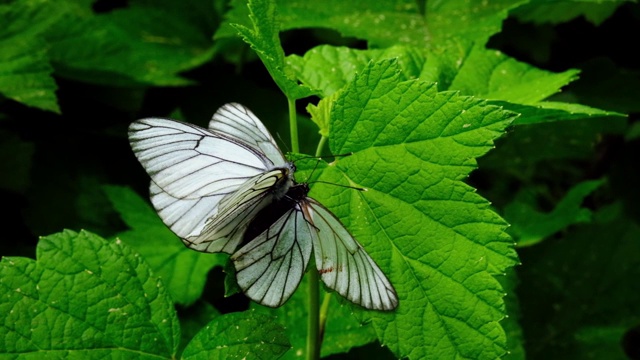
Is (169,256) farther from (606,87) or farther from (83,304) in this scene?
(606,87)

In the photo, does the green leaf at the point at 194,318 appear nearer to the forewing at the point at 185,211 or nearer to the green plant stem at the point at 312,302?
the green plant stem at the point at 312,302

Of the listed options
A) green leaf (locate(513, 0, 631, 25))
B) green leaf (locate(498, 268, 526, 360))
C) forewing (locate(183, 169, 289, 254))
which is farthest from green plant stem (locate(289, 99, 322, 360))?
green leaf (locate(513, 0, 631, 25))

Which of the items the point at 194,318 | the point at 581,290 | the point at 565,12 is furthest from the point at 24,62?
the point at 581,290

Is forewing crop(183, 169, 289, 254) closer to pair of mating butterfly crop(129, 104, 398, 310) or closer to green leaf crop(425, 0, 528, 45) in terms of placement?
pair of mating butterfly crop(129, 104, 398, 310)

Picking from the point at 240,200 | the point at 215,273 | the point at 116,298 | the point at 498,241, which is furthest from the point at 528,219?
the point at 116,298

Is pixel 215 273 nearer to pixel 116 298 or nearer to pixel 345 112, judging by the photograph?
pixel 116 298

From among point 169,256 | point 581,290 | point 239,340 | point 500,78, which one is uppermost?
point 500,78

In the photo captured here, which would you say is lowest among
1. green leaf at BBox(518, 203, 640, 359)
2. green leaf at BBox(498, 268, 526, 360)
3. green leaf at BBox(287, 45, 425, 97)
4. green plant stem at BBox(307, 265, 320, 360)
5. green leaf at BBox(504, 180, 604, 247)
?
green leaf at BBox(518, 203, 640, 359)
